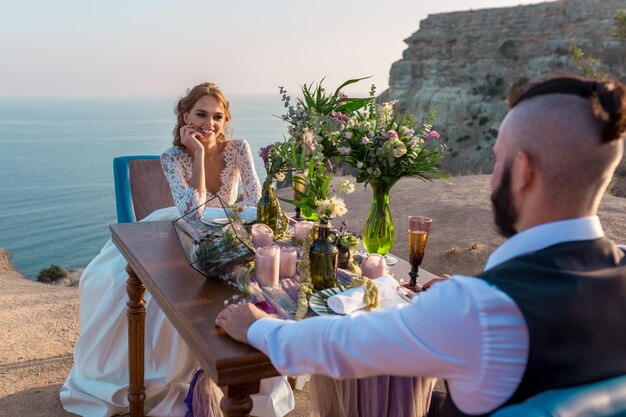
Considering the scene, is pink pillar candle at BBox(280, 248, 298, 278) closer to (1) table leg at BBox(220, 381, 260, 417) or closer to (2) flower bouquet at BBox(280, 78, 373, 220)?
(2) flower bouquet at BBox(280, 78, 373, 220)

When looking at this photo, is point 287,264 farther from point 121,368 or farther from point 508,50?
point 508,50

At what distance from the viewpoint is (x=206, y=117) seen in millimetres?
4180

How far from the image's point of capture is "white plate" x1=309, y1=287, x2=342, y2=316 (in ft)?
6.37

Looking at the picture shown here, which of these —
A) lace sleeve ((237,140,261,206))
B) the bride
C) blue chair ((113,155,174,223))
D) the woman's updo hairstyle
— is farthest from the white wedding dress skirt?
the woman's updo hairstyle

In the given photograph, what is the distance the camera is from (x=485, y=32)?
4203cm

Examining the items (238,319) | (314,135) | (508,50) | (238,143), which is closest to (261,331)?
(238,319)

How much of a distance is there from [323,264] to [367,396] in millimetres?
521

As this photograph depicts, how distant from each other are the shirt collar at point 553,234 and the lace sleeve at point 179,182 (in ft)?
9.12

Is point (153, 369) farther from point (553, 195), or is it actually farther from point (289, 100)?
point (553, 195)

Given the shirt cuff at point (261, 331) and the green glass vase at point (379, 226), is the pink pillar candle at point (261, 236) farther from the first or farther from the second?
the shirt cuff at point (261, 331)

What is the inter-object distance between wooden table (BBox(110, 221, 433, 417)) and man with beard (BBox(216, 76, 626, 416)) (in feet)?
1.22

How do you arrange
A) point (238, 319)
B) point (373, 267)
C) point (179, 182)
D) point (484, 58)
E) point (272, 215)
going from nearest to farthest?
point (238, 319), point (373, 267), point (272, 215), point (179, 182), point (484, 58)

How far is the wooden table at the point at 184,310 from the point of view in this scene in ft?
5.42

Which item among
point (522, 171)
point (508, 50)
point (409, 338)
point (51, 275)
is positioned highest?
point (508, 50)
